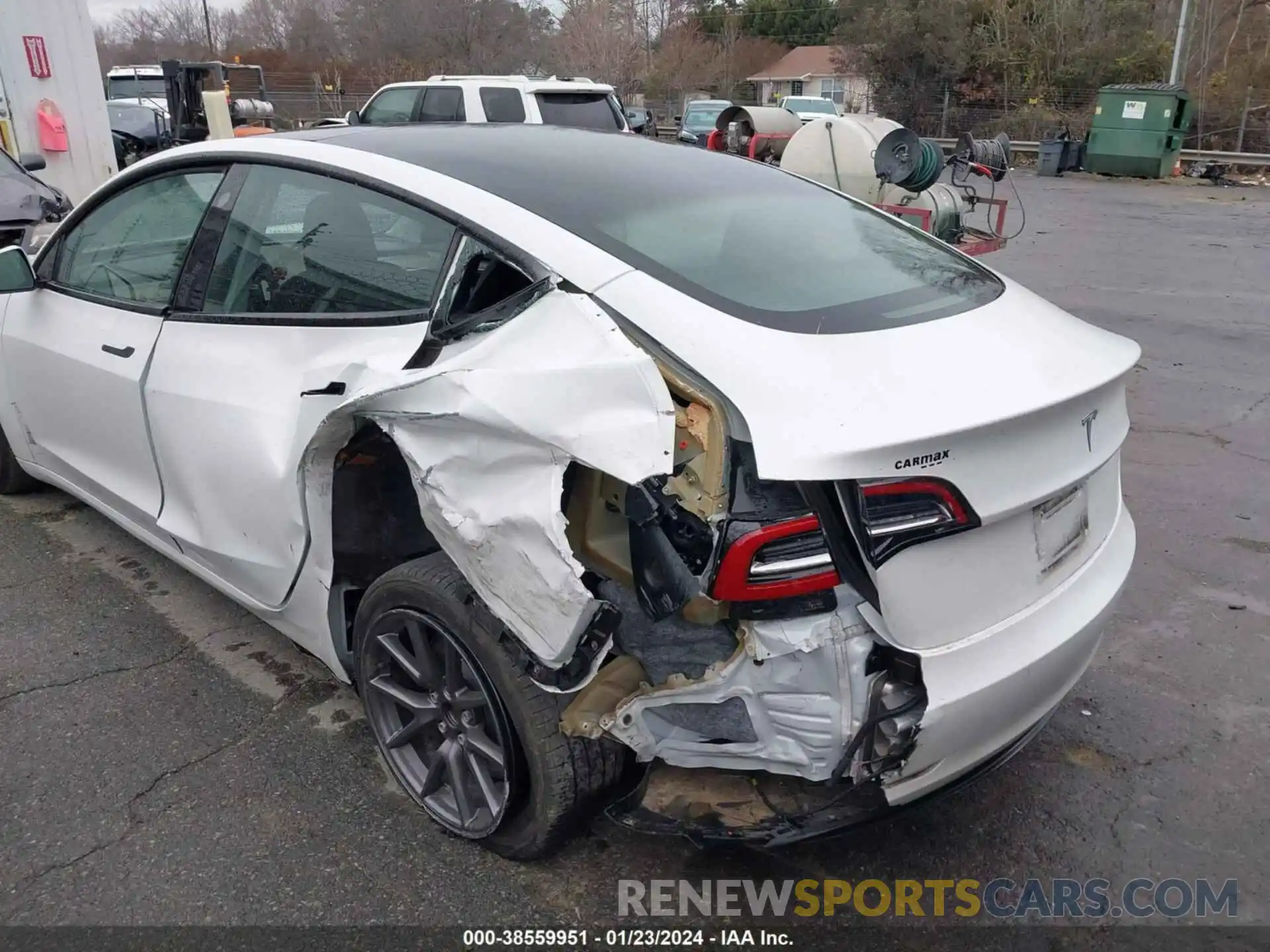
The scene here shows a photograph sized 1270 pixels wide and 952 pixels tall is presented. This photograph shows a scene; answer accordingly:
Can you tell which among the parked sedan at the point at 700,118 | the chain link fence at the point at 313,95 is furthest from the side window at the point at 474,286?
the chain link fence at the point at 313,95

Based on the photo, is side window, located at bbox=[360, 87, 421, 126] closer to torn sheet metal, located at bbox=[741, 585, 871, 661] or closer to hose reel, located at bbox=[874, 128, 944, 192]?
hose reel, located at bbox=[874, 128, 944, 192]

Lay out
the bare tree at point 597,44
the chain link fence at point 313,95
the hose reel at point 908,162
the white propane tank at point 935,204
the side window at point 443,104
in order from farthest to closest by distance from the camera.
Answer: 1. the bare tree at point 597,44
2. the chain link fence at point 313,95
3. the side window at point 443,104
4. the white propane tank at point 935,204
5. the hose reel at point 908,162

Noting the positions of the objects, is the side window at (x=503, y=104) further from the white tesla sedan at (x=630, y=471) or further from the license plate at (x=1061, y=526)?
the license plate at (x=1061, y=526)

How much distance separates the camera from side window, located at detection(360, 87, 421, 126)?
508 inches

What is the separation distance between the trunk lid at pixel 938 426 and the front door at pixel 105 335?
6.00 feet

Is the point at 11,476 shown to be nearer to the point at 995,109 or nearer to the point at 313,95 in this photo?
the point at 995,109

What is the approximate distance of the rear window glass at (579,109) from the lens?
1184 cm

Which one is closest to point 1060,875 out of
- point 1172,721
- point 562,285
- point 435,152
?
point 1172,721

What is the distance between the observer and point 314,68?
52.1 metres

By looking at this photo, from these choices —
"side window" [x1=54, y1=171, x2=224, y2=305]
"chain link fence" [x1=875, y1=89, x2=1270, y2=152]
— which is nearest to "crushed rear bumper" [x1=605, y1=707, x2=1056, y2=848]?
"side window" [x1=54, y1=171, x2=224, y2=305]

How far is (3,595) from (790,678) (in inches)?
130

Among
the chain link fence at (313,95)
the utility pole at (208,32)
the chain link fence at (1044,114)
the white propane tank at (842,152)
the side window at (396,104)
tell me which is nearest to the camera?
the white propane tank at (842,152)

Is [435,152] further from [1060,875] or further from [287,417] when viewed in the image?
[1060,875]

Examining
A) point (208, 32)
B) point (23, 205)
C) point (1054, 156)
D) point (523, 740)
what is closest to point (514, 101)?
point (23, 205)
